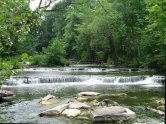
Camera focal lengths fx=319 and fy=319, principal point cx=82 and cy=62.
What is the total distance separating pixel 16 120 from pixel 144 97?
776cm

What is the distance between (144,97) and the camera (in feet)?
55.4

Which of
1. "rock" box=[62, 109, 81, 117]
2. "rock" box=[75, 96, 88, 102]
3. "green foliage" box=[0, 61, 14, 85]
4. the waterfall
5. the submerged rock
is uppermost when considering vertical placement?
"green foliage" box=[0, 61, 14, 85]

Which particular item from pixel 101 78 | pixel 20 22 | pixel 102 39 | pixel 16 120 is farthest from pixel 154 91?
pixel 102 39

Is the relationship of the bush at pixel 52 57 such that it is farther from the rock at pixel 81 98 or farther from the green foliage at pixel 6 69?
the green foliage at pixel 6 69

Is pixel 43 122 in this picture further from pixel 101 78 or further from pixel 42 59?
pixel 42 59

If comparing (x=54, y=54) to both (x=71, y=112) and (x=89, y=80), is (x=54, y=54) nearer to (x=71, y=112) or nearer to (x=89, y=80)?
(x=89, y=80)

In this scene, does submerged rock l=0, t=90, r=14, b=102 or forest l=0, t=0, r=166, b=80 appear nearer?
submerged rock l=0, t=90, r=14, b=102

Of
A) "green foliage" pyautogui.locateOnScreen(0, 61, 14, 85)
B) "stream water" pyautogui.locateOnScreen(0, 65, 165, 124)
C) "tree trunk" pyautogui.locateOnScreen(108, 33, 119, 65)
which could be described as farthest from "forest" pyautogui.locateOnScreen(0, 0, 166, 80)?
"green foliage" pyautogui.locateOnScreen(0, 61, 14, 85)

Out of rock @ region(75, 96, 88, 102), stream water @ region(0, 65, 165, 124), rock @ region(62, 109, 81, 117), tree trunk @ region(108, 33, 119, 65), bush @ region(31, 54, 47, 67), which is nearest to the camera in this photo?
stream water @ region(0, 65, 165, 124)

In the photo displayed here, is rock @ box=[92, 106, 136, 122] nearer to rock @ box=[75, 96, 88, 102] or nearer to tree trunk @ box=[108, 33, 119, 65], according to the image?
rock @ box=[75, 96, 88, 102]

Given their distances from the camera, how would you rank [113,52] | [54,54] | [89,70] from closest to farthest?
[89,70]
[54,54]
[113,52]

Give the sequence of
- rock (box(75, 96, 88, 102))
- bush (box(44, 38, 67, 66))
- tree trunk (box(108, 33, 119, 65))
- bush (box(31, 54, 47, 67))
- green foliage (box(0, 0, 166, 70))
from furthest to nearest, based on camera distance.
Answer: tree trunk (box(108, 33, 119, 65)) < bush (box(31, 54, 47, 67)) < bush (box(44, 38, 67, 66)) < green foliage (box(0, 0, 166, 70)) < rock (box(75, 96, 88, 102))

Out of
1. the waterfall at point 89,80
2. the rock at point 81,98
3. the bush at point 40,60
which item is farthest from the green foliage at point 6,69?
the bush at point 40,60

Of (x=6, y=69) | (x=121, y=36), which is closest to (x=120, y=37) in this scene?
(x=121, y=36)
